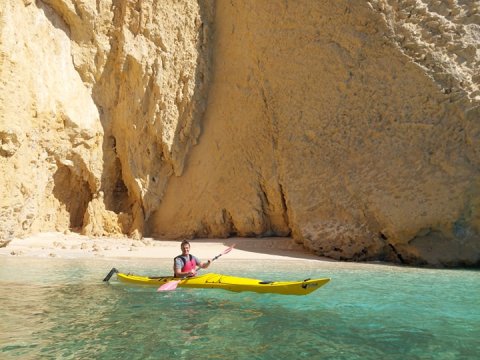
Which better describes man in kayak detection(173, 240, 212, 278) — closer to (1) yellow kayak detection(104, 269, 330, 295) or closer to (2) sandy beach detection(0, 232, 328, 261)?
(1) yellow kayak detection(104, 269, 330, 295)

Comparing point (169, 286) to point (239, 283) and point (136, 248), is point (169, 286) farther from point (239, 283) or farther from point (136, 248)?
point (136, 248)

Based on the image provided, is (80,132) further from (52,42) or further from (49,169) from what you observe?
(52,42)


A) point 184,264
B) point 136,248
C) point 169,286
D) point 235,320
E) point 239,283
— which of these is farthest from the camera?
point 136,248

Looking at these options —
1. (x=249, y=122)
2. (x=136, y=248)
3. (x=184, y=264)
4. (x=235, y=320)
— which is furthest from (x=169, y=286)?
(x=249, y=122)

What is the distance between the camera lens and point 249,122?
48.8ft

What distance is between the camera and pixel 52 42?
1392 centimetres

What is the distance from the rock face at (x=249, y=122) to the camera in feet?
35.7

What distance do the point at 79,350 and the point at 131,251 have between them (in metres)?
8.37

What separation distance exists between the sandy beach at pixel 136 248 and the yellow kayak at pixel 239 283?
13.4 feet

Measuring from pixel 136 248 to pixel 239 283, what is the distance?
6.61 meters

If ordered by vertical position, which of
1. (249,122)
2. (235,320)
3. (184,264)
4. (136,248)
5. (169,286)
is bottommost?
(235,320)

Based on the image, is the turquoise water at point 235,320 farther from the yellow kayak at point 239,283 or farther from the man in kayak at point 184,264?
the man in kayak at point 184,264

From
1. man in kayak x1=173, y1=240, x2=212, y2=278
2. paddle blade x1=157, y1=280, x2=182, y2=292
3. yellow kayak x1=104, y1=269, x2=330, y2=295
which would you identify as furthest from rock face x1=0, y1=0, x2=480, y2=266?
paddle blade x1=157, y1=280, x2=182, y2=292

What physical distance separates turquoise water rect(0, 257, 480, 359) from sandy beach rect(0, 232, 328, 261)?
116 inches
